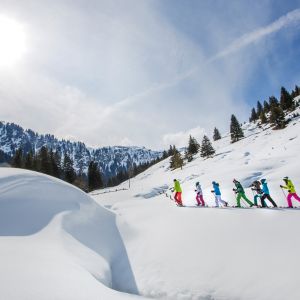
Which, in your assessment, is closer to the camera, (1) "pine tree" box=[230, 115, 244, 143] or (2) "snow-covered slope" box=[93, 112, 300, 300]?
(2) "snow-covered slope" box=[93, 112, 300, 300]

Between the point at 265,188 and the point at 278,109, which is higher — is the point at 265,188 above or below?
below

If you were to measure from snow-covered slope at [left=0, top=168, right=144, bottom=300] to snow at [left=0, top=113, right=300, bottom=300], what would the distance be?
0.03 meters

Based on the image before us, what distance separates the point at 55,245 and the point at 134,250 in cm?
393

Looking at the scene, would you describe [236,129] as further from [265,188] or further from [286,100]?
[265,188]

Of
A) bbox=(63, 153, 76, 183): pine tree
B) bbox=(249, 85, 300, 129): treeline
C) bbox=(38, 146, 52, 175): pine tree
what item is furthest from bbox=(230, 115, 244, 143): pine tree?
bbox=(38, 146, 52, 175): pine tree

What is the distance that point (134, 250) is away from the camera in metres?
12.5

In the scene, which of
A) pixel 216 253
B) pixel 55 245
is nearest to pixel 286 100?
pixel 216 253

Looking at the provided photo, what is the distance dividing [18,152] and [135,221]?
59.5m

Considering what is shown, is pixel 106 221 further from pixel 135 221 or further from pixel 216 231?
pixel 216 231

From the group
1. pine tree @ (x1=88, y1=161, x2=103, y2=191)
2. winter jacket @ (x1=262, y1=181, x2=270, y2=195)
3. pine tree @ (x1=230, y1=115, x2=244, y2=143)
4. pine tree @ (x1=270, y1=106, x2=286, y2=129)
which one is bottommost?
winter jacket @ (x1=262, y1=181, x2=270, y2=195)

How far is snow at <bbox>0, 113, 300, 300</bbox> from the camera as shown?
746 cm

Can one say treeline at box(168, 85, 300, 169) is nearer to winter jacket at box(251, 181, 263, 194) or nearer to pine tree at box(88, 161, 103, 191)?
pine tree at box(88, 161, 103, 191)

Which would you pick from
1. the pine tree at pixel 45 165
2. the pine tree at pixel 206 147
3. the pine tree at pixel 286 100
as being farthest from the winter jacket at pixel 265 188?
the pine tree at pixel 286 100

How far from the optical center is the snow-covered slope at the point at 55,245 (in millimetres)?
6512
